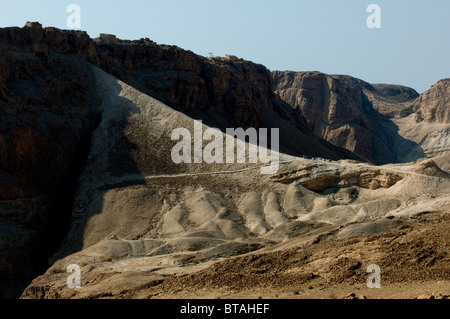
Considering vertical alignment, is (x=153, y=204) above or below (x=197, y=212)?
Answer: above

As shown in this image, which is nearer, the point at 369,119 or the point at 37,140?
the point at 37,140

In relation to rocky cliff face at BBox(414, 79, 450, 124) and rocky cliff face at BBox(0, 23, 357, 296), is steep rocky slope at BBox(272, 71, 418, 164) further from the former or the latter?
rocky cliff face at BBox(0, 23, 357, 296)

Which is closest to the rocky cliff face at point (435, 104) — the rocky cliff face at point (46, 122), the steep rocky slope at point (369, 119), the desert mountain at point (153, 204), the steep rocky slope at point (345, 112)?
the steep rocky slope at point (369, 119)

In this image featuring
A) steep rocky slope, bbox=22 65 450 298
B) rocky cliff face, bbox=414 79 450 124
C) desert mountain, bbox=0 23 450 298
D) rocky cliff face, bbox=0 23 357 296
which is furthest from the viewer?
rocky cliff face, bbox=414 79 450 124

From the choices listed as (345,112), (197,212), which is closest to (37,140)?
(197,212)

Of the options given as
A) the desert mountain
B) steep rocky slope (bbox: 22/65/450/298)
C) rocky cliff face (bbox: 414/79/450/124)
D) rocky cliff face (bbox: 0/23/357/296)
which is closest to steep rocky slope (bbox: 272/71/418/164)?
rocky cliff face (bbox: 414/79/450/124)

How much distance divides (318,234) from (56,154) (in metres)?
19.7

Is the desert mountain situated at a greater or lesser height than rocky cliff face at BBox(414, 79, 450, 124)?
lesser

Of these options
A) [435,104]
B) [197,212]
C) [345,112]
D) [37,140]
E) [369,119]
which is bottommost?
[197,212]

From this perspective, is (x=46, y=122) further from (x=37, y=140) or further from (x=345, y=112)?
(x=345, y=112)

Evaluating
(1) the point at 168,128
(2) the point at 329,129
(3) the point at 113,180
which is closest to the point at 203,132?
(1) the point at 168,128

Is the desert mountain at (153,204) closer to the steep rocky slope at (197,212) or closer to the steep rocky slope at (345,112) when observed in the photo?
the steep rocky slope at (197,212)

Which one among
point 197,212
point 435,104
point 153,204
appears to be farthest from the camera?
point 435,104

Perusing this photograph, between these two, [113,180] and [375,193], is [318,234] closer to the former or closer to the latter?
[375,193]
